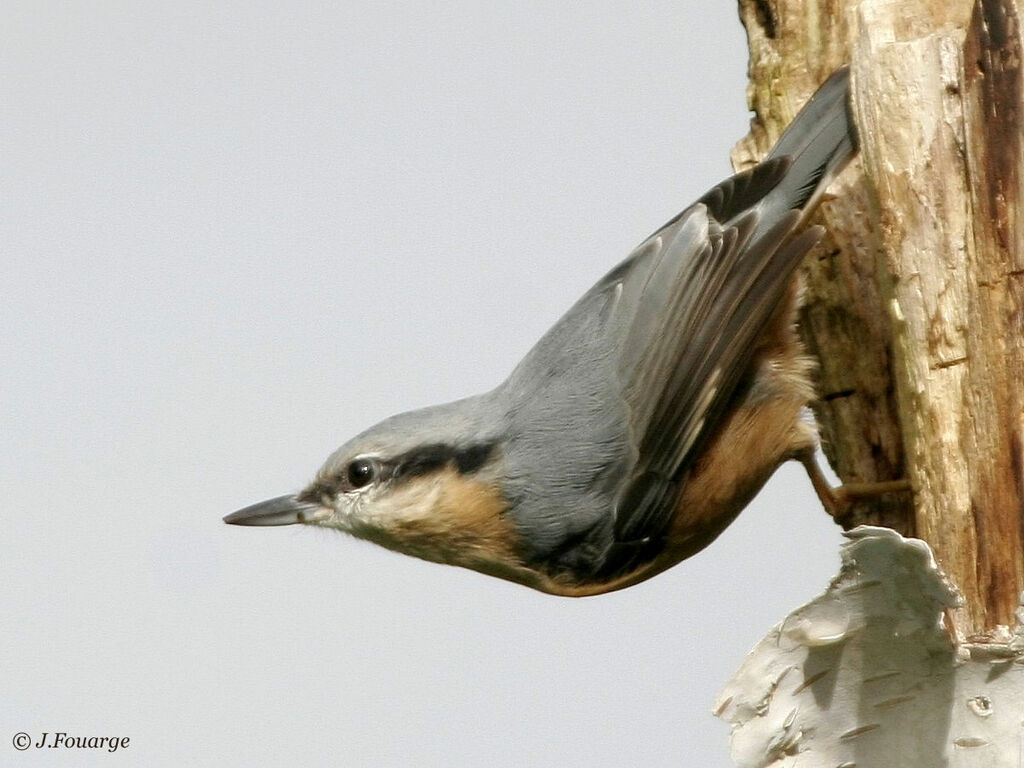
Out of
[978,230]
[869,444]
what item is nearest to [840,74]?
[978,230]

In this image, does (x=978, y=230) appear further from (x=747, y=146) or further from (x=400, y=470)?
(x=400, y=470)

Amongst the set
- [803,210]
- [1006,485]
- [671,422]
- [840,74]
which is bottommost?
[1006,485]

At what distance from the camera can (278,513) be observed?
2.93 metres

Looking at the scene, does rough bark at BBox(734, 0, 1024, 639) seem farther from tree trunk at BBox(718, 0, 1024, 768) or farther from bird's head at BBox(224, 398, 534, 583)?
bird's head at BBox(224, 398, 534, 583)

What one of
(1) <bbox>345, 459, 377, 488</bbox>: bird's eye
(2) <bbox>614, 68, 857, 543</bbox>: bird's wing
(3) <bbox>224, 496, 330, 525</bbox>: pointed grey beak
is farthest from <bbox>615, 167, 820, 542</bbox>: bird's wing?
(3) <bbox>224, 496, 330, 525</bbox>: pointed grey beak

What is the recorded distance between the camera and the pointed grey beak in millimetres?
2900

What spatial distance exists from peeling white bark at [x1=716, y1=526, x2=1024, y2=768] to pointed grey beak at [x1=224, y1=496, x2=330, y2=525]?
41.3 inches

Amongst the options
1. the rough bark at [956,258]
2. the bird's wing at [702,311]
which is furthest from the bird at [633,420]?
the rough bark at [956,258]

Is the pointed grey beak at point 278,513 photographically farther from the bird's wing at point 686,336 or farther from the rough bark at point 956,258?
the rough bark at point 956,258

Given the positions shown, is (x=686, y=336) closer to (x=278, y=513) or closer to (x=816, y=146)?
(x=816, y=146)

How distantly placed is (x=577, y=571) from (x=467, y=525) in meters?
0.26

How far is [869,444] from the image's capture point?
2.86 metres

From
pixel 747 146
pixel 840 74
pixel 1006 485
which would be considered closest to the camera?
pixel 1006 485

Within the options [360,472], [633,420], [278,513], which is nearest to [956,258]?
[633,420]
